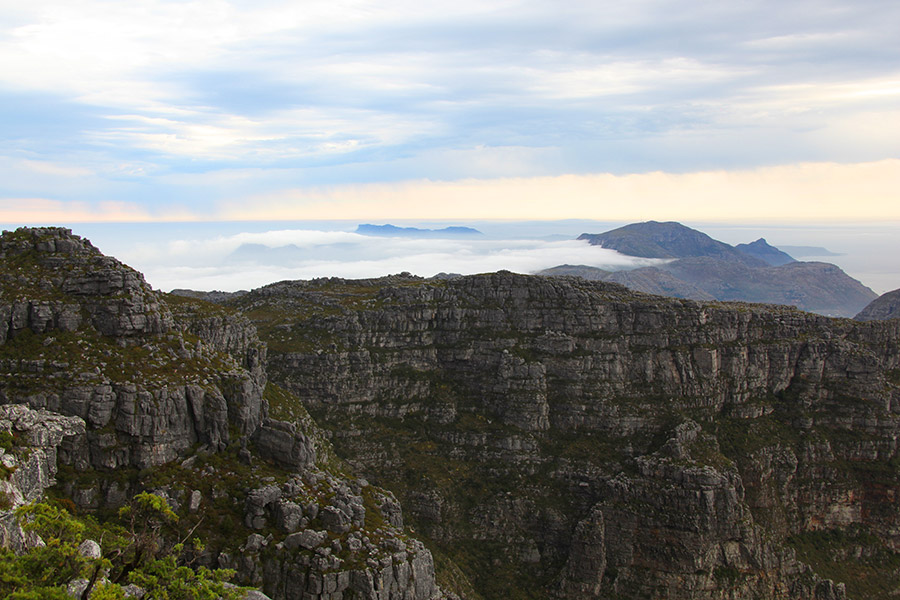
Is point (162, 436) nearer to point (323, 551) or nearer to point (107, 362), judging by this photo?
point (107, 362)

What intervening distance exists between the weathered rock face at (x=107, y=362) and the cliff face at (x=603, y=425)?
42.6 metres

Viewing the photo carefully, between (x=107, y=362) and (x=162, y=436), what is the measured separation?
714 cm

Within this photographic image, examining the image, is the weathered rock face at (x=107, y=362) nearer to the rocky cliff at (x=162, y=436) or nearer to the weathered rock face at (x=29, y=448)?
the rocky cliff at (x=162, y=436)

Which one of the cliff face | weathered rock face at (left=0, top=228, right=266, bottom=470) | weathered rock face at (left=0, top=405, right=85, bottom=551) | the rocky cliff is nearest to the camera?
weathered rock face at (left=0, top=405, right=85, bottom=551)

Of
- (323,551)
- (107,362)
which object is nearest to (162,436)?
(107,362)

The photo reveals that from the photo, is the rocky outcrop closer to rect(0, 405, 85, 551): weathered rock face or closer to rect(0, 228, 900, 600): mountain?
rect(0, 228, 900, 600): mountain

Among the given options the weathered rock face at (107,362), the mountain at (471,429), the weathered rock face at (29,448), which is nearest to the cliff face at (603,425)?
the mountain at (471,429)

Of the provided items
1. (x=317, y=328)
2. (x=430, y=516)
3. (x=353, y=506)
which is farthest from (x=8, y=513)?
(x=317, y=328)

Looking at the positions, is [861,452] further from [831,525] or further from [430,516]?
[430,516]

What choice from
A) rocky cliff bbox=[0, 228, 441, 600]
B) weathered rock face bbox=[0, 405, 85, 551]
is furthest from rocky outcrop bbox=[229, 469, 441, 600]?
weathered rock face bbox=[0, 405, 85, 551]

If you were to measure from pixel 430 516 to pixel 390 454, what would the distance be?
35.0ft

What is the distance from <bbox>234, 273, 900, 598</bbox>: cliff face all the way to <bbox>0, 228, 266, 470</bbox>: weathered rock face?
4260 centimetres

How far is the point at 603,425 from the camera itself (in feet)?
346

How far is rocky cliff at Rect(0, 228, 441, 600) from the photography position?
50875 millimetres
